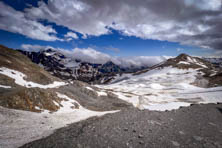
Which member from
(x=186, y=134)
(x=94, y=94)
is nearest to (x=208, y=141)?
(x=186, y=134)

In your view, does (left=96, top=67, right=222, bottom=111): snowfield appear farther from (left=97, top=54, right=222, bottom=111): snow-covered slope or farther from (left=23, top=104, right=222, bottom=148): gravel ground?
(left=23, top=104, right=222, bottom=148): gravel ground

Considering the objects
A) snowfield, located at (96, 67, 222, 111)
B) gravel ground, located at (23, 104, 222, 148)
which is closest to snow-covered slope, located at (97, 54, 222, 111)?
snowfield, located at (96, 67, 222, 111)

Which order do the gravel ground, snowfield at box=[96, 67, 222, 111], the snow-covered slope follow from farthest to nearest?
the snow-covered slope, snowfield at box=[96, 67, 222, 111], the gravel ground

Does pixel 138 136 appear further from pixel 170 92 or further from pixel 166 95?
pixel 170 92

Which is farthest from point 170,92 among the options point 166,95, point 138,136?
point 138,136

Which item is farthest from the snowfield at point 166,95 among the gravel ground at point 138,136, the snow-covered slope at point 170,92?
the gravel ground at point 138,136

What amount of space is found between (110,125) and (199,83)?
122976 mm

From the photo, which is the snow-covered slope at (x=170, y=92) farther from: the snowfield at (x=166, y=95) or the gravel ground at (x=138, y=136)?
the gravel ground at (x=138, y=136)

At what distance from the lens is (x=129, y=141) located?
7.16 m

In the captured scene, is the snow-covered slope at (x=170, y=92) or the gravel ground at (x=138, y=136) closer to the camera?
the gravel ground at (x=138, y=136)

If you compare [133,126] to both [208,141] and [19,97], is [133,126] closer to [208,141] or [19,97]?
[208,141]

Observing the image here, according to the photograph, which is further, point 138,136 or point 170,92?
point 170,92

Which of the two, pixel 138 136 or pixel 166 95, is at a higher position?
pixel 138 136

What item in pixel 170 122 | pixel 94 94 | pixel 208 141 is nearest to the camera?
pixel 208 141
